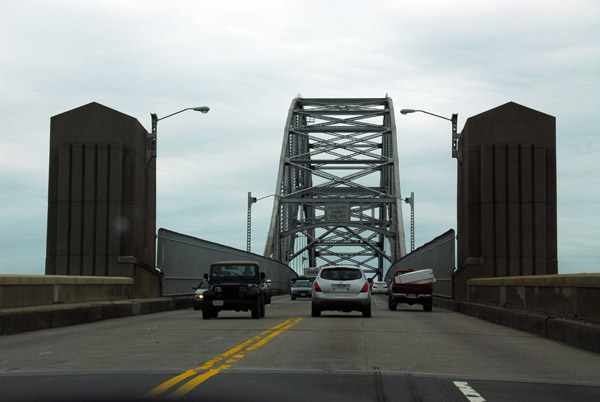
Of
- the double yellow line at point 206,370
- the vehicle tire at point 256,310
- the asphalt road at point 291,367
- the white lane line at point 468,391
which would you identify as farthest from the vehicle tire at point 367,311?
the white lane line at point 468,391

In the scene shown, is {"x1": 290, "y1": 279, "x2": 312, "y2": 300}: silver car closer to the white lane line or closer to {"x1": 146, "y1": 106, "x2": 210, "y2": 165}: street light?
{"x1": 146, "y1": 106, "x2": 210, "y2": 165}: street light

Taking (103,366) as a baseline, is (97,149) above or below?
above

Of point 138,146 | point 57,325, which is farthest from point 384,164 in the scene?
point 57,325

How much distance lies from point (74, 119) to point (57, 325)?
59.4 feet

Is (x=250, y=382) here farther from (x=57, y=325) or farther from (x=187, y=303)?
(x=187, y=303)

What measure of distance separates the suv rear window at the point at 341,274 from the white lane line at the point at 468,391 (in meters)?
16.8

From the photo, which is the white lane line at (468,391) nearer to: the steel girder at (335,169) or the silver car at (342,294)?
the silver car at (342,294)

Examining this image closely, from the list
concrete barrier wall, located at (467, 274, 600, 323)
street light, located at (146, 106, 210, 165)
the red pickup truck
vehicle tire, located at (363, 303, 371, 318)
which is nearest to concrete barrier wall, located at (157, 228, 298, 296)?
street light, located at (146, 106, 210, 165)

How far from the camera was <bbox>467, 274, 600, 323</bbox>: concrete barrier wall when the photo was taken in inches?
659

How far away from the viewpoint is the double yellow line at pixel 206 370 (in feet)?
29.7

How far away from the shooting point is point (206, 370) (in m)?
11.1

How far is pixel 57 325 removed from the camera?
22172mm

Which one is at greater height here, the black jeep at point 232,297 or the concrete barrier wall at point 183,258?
the concrete barrier wall at point 183,258

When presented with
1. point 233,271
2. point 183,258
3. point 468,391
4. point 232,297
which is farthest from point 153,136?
point 468,391
